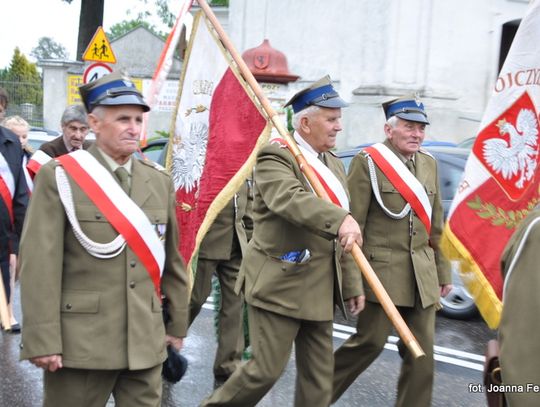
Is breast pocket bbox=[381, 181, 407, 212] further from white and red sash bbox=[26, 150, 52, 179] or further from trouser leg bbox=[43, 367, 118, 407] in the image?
white and red sash bbox=[26, 150, 52, 179]

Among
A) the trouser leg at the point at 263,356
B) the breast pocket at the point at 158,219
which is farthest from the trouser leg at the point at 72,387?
the trouser leg at the point at 263,356

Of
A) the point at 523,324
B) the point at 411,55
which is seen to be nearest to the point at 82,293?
the point at 523,324

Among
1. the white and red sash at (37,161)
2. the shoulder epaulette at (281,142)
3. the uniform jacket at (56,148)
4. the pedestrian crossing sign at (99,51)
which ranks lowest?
the white and red sash at (37,161)

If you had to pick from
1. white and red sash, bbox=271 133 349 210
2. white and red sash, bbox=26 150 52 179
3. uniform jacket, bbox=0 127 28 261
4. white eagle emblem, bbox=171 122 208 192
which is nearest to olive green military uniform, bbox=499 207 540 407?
white and red sash, bbox=271 133 349 210

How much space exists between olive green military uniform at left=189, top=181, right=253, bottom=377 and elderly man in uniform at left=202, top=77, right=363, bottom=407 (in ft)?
4.37

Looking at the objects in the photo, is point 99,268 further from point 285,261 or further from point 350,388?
point 350,388

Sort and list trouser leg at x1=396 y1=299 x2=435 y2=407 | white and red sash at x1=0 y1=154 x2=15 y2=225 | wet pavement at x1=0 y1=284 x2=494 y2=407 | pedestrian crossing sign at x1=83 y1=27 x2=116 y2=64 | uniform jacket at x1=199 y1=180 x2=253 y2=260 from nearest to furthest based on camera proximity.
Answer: trouser leg at x1=396 y1=299 x2=435 y2=407 → wet pavement at x1=0 y1=284 x2=494 y2=407 → white and red sash at x1=0 y1=154 x2=15 y2=225 → uniform jacket at x1=199 y1=180 x2=253 y2=260 → pedestrian crossing sign at x1=83 y1=27 x2=116 y2=64

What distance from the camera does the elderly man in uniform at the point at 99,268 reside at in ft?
10.6

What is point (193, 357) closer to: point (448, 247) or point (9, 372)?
point (9, 372)

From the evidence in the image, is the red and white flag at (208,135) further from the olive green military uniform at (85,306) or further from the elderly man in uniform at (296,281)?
the olive green military uniform at (85,306)

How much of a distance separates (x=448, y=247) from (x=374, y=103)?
14213mm

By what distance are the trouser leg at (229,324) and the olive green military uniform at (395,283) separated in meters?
1.04

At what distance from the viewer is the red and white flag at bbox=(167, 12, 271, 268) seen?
4816 millimetres

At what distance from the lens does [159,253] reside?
353 centimetres
